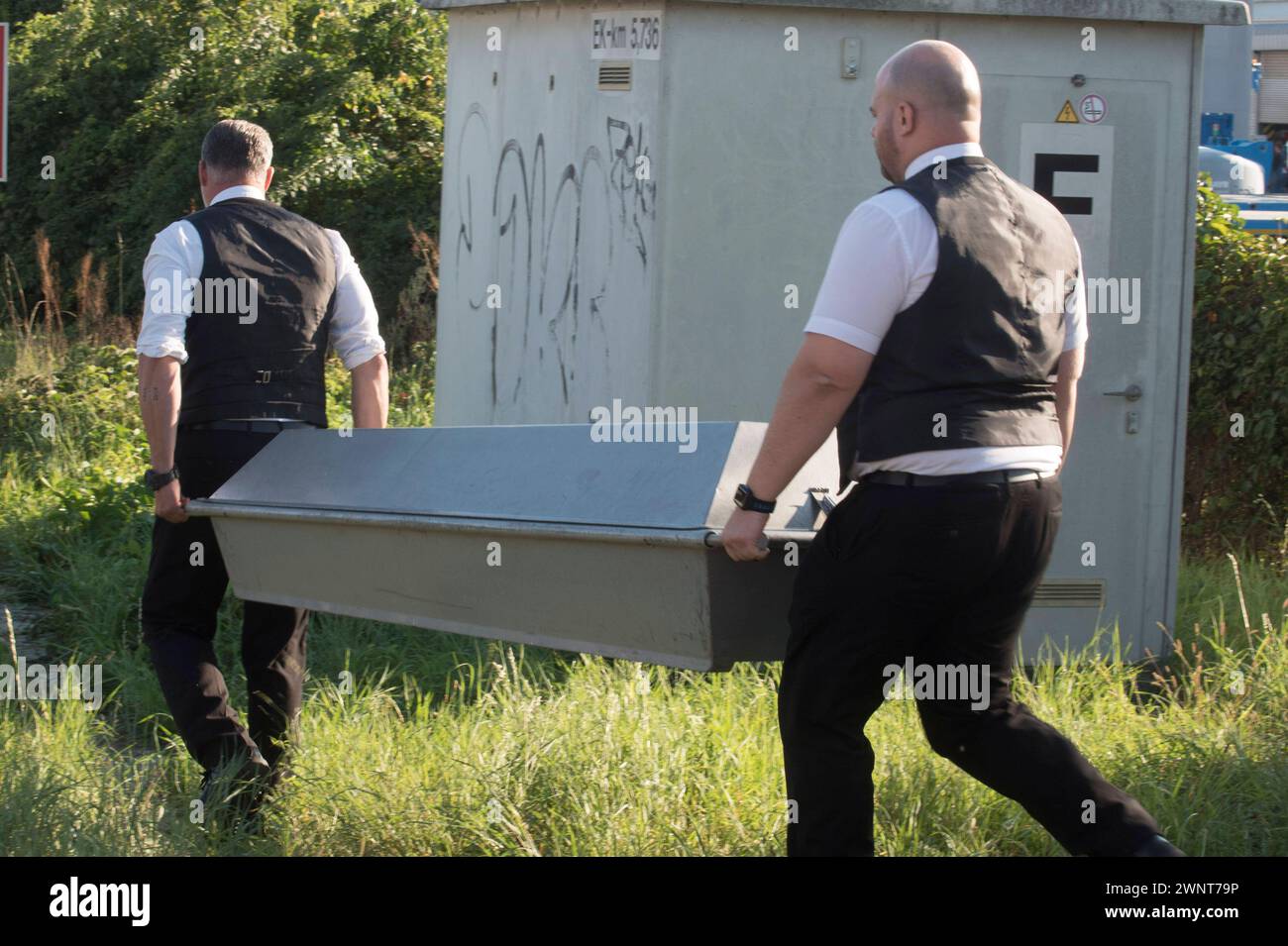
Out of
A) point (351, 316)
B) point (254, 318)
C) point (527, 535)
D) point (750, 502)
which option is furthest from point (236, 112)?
point (750, 502)

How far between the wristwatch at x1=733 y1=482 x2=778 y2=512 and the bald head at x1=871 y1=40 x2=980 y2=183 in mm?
749

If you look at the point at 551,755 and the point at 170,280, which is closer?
the point at 170,280

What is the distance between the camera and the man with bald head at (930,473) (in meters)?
3.09

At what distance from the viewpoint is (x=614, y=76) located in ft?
18.1

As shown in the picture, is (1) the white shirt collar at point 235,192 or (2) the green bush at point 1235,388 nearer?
(1) the white shirt collar at point 235,192

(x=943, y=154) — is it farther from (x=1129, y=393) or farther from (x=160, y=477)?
(x=1129, y=393)

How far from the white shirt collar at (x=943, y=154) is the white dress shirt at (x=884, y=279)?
155mm

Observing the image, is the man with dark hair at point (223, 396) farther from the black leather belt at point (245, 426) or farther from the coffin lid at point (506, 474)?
the coffin lid at point (506, 474)

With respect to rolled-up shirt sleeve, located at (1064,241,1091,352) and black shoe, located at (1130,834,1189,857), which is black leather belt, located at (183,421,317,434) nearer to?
rolled-up shirt sleeve, located at (1064,241,1091,352)

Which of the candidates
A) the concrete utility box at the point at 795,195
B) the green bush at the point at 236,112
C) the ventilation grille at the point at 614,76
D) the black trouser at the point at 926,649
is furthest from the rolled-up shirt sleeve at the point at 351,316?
the green bush at the point at 236,112

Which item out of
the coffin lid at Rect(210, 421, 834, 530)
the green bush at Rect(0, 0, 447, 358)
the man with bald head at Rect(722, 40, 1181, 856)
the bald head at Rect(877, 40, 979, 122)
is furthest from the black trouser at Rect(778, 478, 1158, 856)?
the green bush at Rect(0, 0, 447, 358)

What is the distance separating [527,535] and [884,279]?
98 centimetres

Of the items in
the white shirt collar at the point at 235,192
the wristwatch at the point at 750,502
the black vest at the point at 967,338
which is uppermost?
the white shirt collar at the point at 235,192

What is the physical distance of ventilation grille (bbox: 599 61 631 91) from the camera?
548cm
